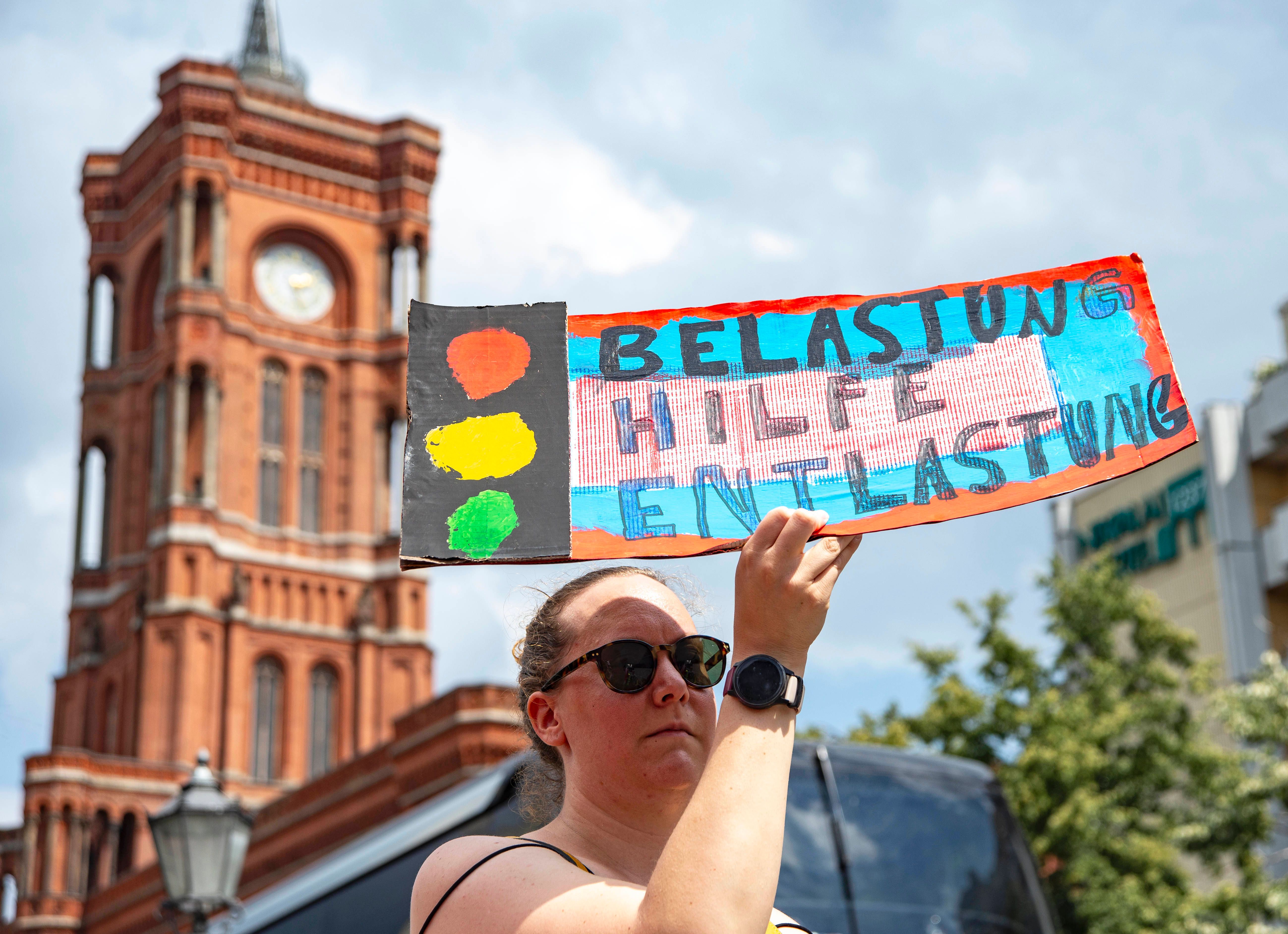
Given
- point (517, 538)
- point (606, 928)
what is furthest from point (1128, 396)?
point (606, 928)

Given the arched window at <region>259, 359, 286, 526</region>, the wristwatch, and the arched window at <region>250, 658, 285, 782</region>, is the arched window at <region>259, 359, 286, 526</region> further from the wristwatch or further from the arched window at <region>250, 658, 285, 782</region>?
the wristwatch

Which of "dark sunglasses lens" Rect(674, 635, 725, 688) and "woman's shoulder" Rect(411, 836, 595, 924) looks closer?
"woman's shoulder" Rect(411, 836, 595, 924)

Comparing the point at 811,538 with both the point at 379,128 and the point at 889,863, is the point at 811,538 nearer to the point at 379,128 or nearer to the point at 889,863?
the point at 889,863

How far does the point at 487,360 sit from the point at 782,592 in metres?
0.74

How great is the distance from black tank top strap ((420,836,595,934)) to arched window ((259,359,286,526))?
50760 millimetres

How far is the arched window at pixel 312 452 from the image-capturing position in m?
52.6

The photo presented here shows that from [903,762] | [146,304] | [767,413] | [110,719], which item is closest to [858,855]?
[903,762]

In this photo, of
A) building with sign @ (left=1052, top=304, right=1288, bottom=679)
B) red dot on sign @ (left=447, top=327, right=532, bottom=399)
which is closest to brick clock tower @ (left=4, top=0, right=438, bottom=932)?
building with sign @ (left=1052, top=304, right=1288, bottom=679)

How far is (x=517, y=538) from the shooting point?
8.10 feet

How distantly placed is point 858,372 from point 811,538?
0.50 m

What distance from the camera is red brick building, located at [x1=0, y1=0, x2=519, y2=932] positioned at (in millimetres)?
48469

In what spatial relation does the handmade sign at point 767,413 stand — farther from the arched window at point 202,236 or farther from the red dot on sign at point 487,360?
the arched window at point 202,236

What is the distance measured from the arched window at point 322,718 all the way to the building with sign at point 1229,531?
25.3 meters

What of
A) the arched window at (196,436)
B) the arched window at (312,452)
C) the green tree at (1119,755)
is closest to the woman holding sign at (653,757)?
the green tree at (1119,755)
